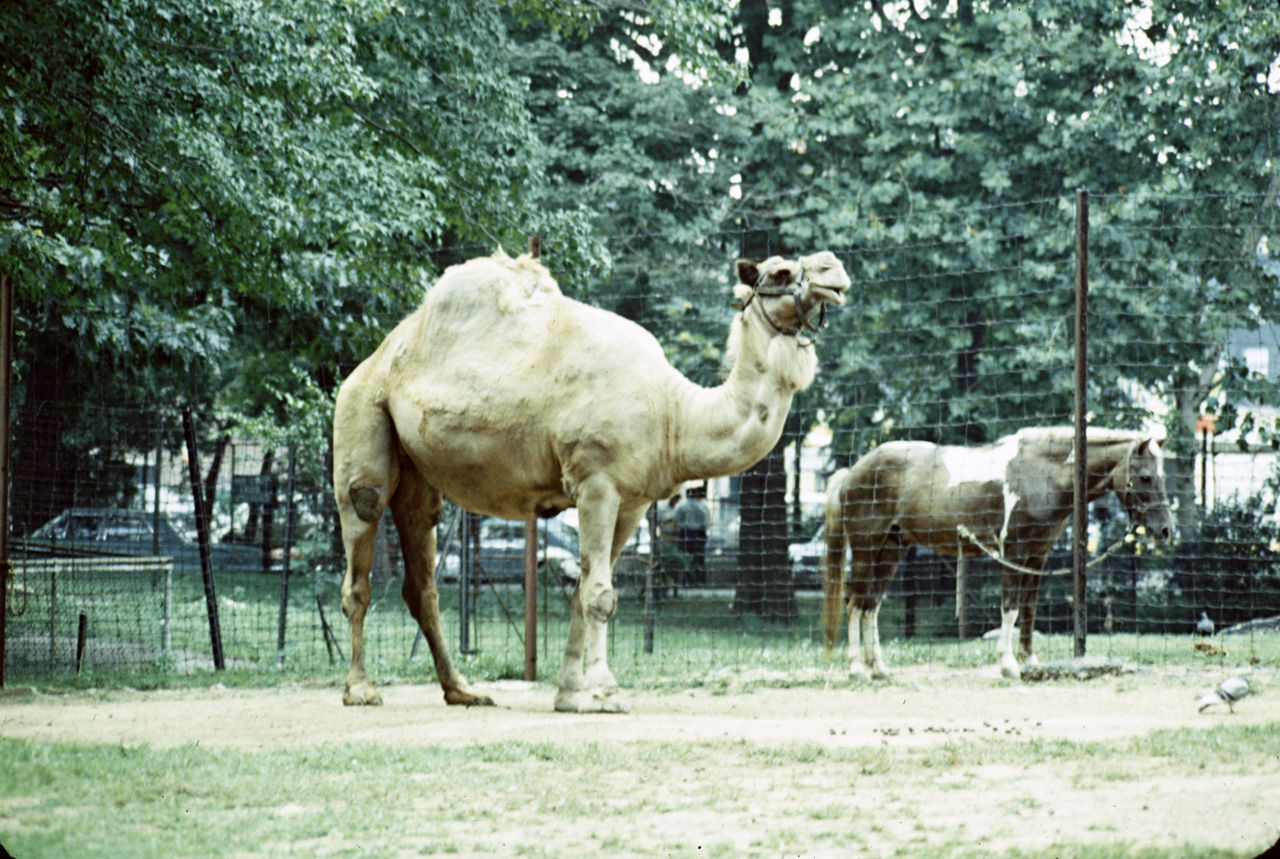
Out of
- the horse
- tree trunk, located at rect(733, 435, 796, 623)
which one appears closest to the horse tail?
the horse

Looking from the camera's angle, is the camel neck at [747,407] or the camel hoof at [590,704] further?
the camel hoof at [590,704]

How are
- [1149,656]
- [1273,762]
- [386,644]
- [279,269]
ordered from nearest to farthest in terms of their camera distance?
1. [1273,762]
2. [1149,656]
3. [279,269]
4. [386,644]

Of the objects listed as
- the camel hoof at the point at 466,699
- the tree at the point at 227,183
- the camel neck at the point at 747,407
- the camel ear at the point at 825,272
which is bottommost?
the camel hoof at the point at 466,699

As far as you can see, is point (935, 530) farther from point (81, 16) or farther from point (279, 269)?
point (81, 16)

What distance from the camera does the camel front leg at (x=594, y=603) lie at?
7.72 metres

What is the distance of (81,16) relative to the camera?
9.97 metres

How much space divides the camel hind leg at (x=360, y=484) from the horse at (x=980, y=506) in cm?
381

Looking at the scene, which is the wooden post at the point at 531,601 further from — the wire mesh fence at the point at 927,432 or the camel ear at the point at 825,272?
the wire mesh fence at the point at 927,432

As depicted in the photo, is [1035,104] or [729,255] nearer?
[1035,104]

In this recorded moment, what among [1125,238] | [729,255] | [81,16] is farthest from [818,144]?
[81,16]

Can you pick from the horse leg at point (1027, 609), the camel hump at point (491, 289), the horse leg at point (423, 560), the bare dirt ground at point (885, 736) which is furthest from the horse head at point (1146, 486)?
the horse leg at point (423, 560)

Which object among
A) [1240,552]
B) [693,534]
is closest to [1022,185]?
[1240,552]

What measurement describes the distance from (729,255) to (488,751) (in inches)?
545

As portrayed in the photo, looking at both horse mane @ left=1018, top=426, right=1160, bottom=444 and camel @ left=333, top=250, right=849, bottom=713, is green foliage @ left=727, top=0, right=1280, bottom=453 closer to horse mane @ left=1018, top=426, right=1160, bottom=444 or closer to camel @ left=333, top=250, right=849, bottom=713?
horse mane @ left=1018, top=426, right=1160, bottom=444
